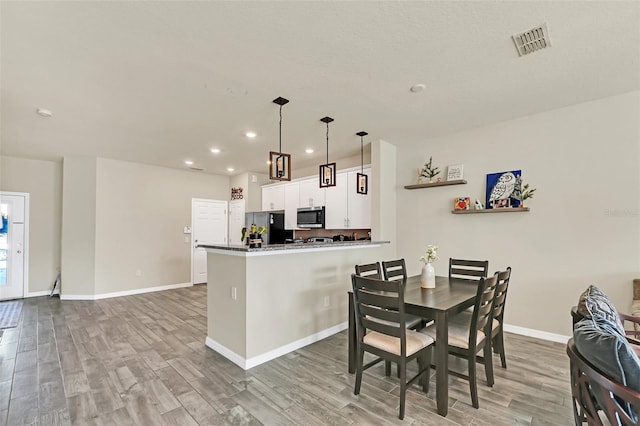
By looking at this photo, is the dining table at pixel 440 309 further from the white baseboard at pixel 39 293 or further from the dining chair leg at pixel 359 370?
the white baseboard at pixel 39 293

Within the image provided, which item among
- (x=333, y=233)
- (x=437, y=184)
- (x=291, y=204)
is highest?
(x=437, y=184)

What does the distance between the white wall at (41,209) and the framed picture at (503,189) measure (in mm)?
7844

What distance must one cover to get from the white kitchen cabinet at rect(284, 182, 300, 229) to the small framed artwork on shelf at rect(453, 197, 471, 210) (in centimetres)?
312

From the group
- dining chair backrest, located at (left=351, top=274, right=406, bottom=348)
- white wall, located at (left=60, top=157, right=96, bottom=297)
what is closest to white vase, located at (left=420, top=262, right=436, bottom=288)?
dining chair backrest, located at (left=351, top=274, right=406, bottom=348)

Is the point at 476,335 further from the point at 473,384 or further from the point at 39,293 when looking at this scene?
the point at 39,293

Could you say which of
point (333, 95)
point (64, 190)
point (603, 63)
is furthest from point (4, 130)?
point (603, 63)

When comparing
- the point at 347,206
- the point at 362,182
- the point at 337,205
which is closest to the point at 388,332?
the point at 362,182

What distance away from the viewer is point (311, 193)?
595cm

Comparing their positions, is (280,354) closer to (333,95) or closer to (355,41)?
(333,95)

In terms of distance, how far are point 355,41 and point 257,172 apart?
5416 mm

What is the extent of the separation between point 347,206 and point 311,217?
2.81 feet

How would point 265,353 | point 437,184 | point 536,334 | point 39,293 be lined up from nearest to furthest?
point 265,353 → point 536,334 → point 437,184 → point 39,293

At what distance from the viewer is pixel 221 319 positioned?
3238 mm

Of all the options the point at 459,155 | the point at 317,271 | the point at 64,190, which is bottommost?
the point at 317,271
